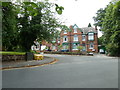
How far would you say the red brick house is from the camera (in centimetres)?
3212

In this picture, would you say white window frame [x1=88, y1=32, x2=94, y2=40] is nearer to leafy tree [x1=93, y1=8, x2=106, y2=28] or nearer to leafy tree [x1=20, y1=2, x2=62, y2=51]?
leafy tree [x1=93, y1=8, x2=106, y2=28]

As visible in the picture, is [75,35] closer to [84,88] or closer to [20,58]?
[20,58]

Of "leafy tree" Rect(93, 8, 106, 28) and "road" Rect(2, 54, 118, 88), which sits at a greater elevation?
"leafy tree" Rect(93, 8, 106, 28)

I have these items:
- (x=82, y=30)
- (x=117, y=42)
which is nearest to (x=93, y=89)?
(x=117, y=42)

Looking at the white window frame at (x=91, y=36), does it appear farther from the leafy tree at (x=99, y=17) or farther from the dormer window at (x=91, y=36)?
the leafy tree at (x=99, y=17)

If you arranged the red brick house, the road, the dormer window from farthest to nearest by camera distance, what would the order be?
1. the dormer window
2. the red brick house
3. the road

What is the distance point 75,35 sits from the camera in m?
34.2

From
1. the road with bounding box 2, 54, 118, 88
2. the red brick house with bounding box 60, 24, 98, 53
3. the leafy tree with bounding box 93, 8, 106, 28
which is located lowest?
the road with bounding box 2, 54, 118, 88

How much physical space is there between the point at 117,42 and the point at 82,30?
15.1m

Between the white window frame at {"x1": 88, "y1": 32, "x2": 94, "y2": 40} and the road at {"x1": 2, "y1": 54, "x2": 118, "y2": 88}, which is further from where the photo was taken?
the white window frame at {"x1": 88, "y1": 32, "x2": 94, "y2": 40}

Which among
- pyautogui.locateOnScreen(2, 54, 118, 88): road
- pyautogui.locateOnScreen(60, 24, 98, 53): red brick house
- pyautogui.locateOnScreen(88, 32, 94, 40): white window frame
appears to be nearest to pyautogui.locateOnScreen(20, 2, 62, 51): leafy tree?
pyautogui.locateOnScreen(2, 54, 118, 88): road

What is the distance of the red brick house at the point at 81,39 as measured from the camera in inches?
1265

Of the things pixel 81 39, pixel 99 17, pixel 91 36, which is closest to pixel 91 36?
pixel 91 36

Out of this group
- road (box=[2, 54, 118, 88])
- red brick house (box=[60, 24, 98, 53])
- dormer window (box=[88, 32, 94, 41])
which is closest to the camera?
road (box=[2, 54, 118, 88])
